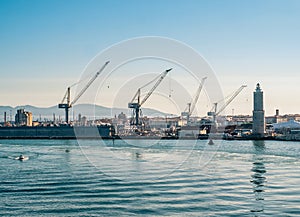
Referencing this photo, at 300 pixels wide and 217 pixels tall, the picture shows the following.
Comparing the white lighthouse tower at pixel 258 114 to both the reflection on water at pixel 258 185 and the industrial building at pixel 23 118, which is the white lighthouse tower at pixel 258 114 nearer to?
the reflection on water at pixel 258 185

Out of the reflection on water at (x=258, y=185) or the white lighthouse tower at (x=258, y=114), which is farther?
the white lighthouse tower at (x=258, y=114)

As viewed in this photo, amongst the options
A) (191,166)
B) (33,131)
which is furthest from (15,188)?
(33,131)

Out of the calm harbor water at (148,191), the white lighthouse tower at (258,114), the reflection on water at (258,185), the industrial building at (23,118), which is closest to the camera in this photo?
the calm harbor water at (148,191)

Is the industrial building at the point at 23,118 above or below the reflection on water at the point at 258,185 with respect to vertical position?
above

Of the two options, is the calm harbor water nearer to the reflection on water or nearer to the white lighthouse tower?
the reflection on water

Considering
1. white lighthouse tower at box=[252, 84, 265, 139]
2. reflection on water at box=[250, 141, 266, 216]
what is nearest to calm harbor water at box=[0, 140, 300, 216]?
reflection on water at box=[250, 141, 266, 216]

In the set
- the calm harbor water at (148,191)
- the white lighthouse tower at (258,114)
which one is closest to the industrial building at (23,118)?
the white lighthouse tower at (258,114)

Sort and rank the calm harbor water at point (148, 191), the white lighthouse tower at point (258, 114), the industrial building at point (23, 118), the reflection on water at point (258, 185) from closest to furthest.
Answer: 1. the calm harbor water at point (148, 191)
2. the reflection on water at point (258, 185)
3. the white lighthouse tower at point (258, 114)
4. the industrial building at point (23, 118)

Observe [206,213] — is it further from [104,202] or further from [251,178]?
[251,178]

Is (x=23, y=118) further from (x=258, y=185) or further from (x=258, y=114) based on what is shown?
(x=258, y=185)

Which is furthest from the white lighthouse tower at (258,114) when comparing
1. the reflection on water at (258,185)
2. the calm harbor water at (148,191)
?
the calm harbor water at (148,191)

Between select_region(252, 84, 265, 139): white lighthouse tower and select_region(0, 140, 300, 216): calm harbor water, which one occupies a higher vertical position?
select_region(252, 84, 265, 139): white lighthouse tower

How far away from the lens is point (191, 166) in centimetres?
2670

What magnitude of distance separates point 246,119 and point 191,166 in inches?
4883
